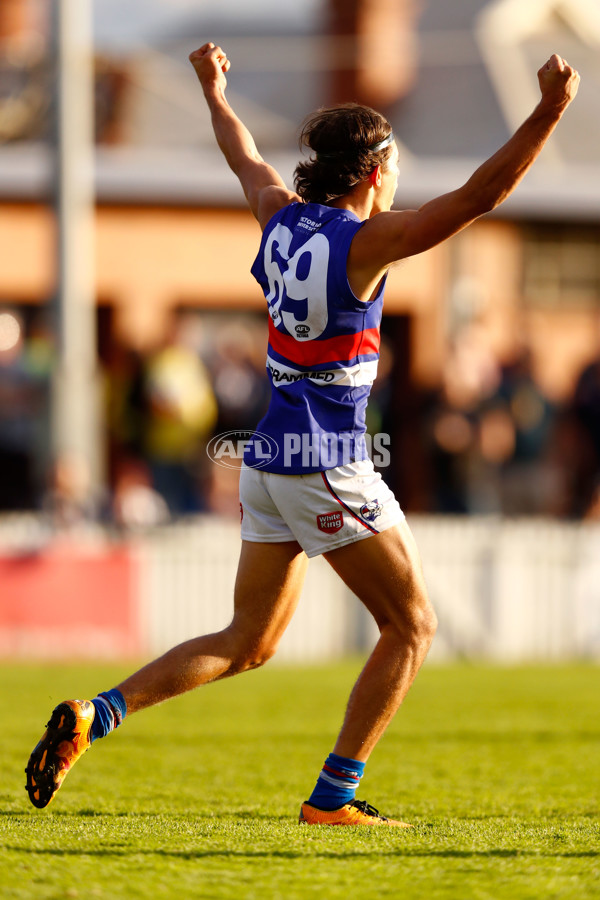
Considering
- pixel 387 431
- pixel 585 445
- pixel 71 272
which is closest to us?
pixel 71 272

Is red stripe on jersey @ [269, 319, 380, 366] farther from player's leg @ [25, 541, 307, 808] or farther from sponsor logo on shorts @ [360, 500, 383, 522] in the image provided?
player's leg @ [25, 541, 307, 808]

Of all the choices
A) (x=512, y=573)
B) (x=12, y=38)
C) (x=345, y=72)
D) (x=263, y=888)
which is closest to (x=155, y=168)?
(x=345, y=72)

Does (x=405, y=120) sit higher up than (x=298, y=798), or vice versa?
(x=405, y=120)

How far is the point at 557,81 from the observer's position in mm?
3926

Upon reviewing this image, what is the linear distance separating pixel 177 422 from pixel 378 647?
7681mm

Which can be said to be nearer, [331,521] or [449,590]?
[331,521]

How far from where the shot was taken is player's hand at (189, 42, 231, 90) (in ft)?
16.6

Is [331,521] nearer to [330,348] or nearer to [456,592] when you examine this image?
[330,348]

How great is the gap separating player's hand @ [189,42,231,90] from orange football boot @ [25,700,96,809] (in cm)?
234

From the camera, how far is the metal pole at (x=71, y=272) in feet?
40.0

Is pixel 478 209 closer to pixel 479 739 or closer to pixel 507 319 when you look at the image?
pixel 479 739

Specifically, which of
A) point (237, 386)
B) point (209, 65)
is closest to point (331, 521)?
point (209, 65)

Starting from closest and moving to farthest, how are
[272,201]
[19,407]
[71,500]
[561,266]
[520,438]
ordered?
[272,201]
[71,500]
[520,438]
[19,407]
[561,266]

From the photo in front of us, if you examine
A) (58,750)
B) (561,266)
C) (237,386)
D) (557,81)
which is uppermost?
(561,266)
